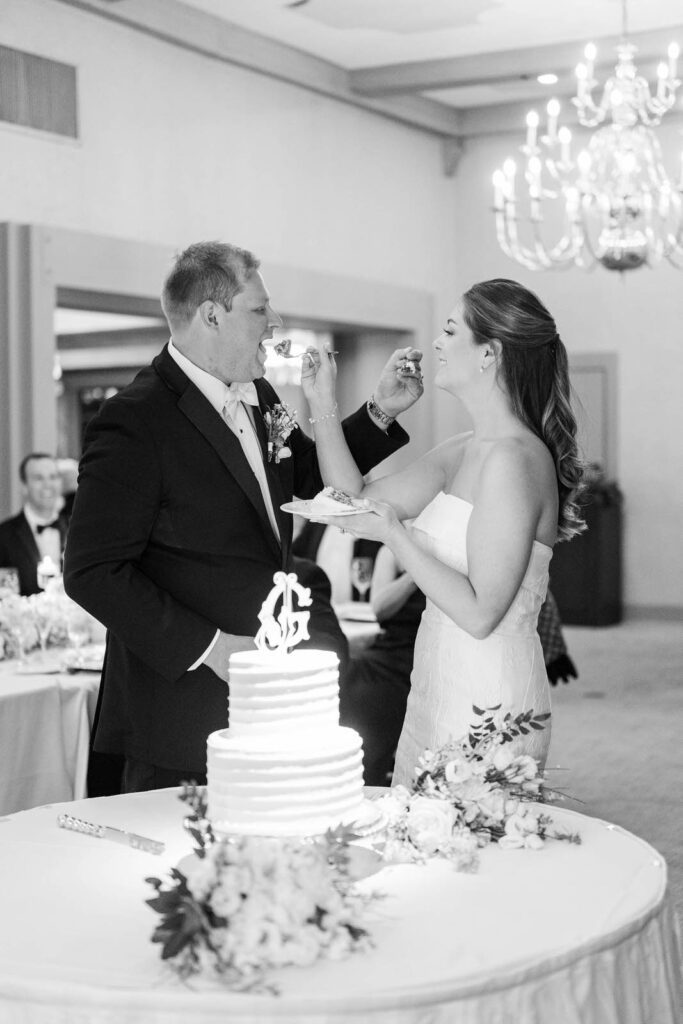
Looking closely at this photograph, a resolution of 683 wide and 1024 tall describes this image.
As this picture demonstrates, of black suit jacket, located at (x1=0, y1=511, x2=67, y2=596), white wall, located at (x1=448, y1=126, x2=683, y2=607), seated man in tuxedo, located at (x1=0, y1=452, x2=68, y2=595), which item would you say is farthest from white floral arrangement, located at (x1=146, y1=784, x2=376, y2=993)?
white wall, located at (x1=448, y1=126, x2=683, y2=607)

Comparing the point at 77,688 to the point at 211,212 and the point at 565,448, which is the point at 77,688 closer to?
the point at 565,448

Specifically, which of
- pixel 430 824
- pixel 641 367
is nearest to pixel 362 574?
pixel 430 824

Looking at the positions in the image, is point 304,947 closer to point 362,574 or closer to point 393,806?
point 393,806

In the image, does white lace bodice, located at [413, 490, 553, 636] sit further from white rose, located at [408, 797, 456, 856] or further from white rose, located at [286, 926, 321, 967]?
white rose, located at [286, 926, 321, 967]

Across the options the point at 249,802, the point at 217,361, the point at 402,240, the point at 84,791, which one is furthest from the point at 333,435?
the point at 402,240

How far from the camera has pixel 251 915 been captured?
160 centimetres

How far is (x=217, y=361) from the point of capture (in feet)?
9.80

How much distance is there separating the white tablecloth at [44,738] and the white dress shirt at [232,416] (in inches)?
60.3

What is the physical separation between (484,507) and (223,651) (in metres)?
0.60

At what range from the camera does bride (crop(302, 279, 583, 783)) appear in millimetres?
2787

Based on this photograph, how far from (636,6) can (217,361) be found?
281 inches

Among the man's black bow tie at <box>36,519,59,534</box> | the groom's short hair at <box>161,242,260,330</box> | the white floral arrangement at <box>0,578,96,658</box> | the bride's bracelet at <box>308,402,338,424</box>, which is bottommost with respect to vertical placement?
the white floral arrangement at <box>0,578,96,658</box>

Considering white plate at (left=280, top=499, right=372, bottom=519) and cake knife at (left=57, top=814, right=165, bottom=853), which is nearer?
cake knife at (left=57, top=814, right=165, bottom=853)

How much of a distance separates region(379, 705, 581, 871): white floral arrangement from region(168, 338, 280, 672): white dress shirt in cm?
90
